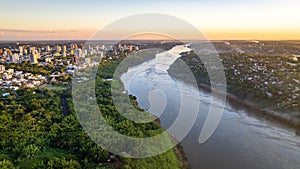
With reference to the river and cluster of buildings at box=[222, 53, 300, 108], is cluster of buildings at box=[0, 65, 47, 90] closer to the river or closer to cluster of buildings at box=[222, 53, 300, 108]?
the river

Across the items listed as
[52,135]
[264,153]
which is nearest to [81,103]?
[52,135]

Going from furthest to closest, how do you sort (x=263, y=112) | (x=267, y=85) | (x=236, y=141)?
(x=267, y=85), (x=263, y=112), (x=236, y=141)

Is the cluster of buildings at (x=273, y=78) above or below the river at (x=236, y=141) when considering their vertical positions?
above

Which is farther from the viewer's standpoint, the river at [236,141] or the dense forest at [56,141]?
the river at [236,141]

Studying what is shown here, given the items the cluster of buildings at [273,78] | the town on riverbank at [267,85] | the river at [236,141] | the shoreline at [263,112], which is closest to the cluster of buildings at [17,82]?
the river at [236,141]

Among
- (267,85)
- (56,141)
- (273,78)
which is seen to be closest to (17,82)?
(56,141)

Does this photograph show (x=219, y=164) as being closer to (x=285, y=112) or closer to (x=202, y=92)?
(x=285, y=112)

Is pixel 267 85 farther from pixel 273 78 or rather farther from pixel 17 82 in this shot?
pixel 17 82

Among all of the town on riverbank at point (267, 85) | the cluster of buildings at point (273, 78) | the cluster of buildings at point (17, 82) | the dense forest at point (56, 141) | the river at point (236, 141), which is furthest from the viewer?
the cluster of buildings at point (17, 82)

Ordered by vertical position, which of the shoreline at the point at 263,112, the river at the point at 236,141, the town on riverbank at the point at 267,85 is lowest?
the river at the point at 236,141

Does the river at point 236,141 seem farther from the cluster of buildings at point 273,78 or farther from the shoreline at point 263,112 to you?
the cluster of buildings at point 273,78

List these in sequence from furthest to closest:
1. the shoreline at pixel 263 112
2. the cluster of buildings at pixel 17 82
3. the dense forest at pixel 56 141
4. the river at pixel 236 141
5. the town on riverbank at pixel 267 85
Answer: the cluster of buildings at pixel 17 82 < the town on riverbank at pixel 267 85 < the shoreline at pixel 263 112 < the river at pixel 236 141 < the dense forest at pixel 56 141
